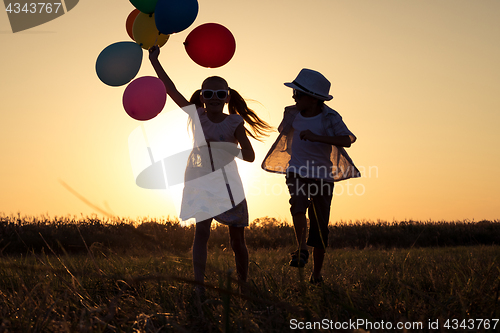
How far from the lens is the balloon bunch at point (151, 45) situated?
362 centimetres

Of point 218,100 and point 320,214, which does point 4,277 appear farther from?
point 320,214

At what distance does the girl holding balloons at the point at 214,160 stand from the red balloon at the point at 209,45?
1.14 feet

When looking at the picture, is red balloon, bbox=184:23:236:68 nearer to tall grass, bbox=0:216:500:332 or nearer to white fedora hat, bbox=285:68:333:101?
white fedora hat, bbox=285:68:333:101

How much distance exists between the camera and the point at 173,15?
3.75 meters

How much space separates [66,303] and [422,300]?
1812 millimetres

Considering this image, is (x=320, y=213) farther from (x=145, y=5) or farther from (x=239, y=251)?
(x=145, y=5)

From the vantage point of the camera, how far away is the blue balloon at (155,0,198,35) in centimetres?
373

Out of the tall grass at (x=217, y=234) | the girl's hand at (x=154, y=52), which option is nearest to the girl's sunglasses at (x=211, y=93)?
the girl's hand at (x=154, y=52)

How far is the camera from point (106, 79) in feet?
12.7

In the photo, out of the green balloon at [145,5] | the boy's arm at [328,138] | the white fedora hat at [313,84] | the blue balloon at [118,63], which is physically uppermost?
the green balloon at [145,5]

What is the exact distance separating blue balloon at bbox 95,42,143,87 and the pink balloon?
227 millimetres

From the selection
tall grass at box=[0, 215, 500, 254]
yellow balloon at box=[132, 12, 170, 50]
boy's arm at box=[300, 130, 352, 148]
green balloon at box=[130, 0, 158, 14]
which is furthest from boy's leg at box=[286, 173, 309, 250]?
tall grass at box=[0, 215, 500, 254]

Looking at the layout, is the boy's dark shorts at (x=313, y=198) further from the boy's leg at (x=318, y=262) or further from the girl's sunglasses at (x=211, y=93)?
the girl's sunglasses at (x=211, y=93)

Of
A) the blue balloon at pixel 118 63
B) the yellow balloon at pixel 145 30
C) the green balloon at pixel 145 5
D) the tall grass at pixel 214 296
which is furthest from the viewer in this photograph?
the yellow balloon at pixel 145 30
